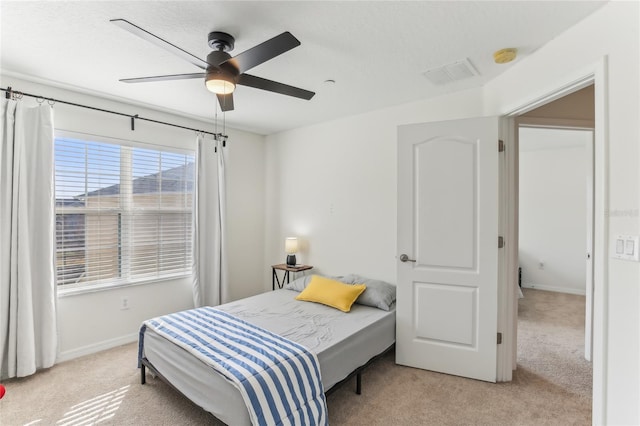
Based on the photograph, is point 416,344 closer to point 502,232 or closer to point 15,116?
point 502,232

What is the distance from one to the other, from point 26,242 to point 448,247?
11.6ft

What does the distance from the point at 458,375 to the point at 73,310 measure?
3.58m

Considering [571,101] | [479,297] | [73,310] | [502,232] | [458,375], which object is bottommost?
[458,375]

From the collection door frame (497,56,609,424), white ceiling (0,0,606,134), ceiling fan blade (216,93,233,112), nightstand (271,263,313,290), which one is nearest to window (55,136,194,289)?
white ceiling (0,0,606,134)

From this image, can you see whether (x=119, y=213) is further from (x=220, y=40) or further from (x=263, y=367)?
(x=263, y=367)

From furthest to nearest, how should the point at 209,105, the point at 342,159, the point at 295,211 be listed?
the point at 295,211 → the point at 342,159 → the point at 209,105

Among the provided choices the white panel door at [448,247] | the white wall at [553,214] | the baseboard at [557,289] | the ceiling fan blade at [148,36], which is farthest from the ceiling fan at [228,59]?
the baseboard at [557,289]

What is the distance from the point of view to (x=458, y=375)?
101 inches

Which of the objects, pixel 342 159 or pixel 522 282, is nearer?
pixel 342 159

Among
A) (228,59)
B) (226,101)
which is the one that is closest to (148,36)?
(228,59)

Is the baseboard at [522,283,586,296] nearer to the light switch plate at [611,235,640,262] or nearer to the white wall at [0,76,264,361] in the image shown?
the light switch plate at [611,235,640,262]

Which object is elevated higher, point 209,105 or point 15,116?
point 209,105

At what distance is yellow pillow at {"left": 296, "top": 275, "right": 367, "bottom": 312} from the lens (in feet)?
9.69

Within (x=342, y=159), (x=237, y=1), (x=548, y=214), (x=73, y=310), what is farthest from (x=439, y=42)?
(x=548, y=214)
